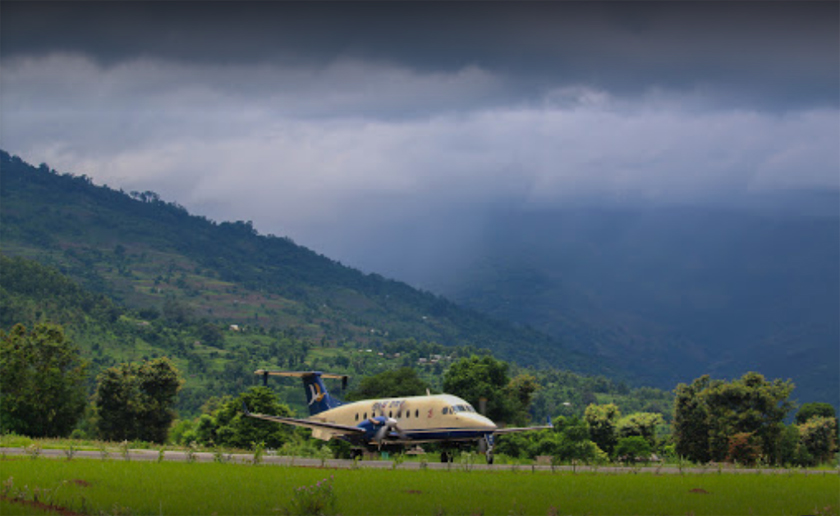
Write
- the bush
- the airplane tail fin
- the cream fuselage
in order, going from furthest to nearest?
the bush → the airplane tail fin → the cream fuselage

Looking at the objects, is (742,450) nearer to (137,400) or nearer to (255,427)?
(255,427)

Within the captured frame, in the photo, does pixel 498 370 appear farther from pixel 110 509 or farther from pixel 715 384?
pixel 110 509

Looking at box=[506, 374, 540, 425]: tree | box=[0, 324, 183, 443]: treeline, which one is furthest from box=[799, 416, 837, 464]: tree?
box=[0, 324, 183, 443]: treeline

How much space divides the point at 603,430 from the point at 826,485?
5318 cm

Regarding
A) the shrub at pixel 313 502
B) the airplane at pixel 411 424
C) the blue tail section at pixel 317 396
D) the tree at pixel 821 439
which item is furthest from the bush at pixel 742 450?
the shrub at pixel 313 502

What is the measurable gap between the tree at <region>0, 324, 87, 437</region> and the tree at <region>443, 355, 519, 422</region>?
32.8 meters

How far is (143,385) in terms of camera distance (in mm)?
85125

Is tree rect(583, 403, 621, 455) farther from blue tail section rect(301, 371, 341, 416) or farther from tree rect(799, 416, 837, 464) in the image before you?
blue tail section rect(301, 371, 341, 416)

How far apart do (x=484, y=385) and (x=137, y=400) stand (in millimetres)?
31297

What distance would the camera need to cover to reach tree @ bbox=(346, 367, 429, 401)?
85.9 m

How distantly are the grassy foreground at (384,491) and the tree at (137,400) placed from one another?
4763 cm

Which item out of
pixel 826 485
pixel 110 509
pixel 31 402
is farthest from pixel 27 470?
pixel 31 402

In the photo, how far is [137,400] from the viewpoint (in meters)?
83.7

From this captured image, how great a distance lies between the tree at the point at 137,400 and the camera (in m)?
83.4
